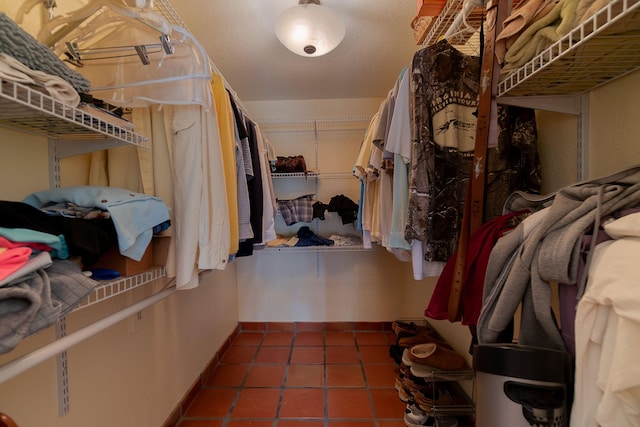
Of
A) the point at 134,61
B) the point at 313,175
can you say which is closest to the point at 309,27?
the point at 134,61

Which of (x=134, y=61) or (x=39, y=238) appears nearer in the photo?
(x=39, y=238)

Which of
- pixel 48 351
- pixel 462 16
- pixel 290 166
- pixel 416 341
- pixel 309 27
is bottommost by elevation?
pixel 416 341

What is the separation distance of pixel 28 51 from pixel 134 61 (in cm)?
48

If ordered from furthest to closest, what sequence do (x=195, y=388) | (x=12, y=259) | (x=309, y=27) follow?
1. (x=195, y=388)
2. (x=309, y=27)
3. (x=12, y=259)

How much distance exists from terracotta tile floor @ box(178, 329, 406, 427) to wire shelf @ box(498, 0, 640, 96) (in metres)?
1.61

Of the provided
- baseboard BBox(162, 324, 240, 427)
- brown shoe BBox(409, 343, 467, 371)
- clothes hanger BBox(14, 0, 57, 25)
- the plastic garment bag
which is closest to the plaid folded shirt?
baseboard BBox(162, 324, 240, 427)

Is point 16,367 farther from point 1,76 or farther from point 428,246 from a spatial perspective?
point 428,246

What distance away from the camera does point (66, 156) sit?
88 cm

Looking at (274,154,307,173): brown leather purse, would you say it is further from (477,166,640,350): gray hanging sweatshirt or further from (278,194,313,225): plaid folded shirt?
(477,166,640,350): gray hanging sweatshirt

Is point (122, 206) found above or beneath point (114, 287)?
above

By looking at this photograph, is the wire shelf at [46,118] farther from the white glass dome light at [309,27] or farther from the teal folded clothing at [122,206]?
the white glass dome light at [309,27]

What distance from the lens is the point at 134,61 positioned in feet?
3.20

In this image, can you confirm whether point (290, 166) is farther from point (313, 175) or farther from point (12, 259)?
point (12, 259)

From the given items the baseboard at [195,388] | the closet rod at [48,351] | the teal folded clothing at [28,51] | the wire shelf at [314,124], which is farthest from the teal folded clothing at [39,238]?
the wire shelf at [314,124]
